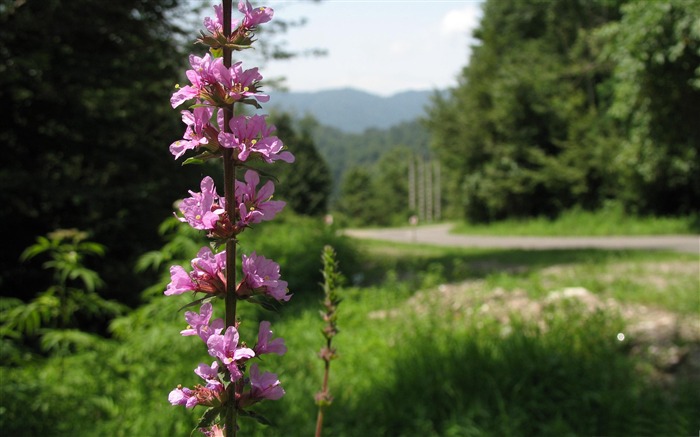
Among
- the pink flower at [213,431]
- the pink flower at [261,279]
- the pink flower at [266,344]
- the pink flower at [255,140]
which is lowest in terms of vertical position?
the pink flower at [213,431]

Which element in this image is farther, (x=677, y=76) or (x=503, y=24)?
(x=503, y=24)

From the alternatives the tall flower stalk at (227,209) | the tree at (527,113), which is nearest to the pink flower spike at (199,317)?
the tall flower stalk at (227,209)

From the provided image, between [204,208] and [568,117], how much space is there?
22.5 m

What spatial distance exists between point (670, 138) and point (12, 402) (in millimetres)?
13111

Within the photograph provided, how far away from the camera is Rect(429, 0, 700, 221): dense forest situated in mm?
12008

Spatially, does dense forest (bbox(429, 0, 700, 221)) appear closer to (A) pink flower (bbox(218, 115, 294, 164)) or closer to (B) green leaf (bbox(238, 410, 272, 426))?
(A) pink flower (bbox(218, 115, 294, 164))

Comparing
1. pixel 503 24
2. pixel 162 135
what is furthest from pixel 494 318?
pixel 503 24

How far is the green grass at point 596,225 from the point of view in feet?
55.6

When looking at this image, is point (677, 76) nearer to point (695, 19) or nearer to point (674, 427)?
point (695, 19)

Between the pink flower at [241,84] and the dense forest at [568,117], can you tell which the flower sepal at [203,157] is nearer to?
the pink flower at [241,84]

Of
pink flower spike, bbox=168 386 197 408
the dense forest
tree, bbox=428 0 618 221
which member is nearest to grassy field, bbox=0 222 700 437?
pink flower spike, bbox=168 386 197 408

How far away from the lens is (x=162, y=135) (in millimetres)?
6402

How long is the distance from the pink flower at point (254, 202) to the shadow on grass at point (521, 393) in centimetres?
327

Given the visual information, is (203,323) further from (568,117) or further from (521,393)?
(568,117)
